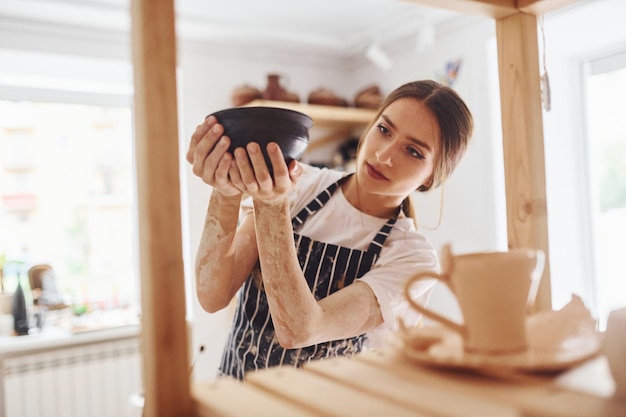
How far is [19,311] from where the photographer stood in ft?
9.65

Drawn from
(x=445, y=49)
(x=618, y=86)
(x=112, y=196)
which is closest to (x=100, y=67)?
(x=112, y=196)

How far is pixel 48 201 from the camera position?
327 cm

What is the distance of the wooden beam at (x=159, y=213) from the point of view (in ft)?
1.51

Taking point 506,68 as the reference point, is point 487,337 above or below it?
below

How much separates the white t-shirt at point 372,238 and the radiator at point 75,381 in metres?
2.21

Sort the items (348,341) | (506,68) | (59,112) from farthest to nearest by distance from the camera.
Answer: (59,112) → (348,341) → (506,68)

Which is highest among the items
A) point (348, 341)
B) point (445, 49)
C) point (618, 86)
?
point (445, 49)

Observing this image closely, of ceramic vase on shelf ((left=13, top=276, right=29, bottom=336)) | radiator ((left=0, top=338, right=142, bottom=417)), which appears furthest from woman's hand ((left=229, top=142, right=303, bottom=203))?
ceramic vase on shelf ((left=13, top=276, right=29, bottom=336))

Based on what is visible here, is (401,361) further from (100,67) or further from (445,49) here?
(100,67)

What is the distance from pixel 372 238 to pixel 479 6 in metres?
0.54

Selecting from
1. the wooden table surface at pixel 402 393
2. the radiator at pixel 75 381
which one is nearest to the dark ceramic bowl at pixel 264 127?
the wooden table surface at pixel 402 393

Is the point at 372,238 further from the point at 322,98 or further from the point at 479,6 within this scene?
the point at 322,98

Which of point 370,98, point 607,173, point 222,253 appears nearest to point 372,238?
point 222,253

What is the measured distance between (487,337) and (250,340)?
75cm
